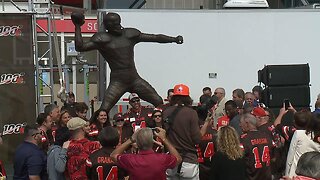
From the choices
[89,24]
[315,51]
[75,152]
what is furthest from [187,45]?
[89,24]

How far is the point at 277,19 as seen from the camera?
480 inches

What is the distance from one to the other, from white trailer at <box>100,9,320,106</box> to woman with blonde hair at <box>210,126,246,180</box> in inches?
236

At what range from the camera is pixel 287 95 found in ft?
31.5

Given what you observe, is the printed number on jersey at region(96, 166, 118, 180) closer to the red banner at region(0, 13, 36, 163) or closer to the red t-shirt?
the red t-shirt

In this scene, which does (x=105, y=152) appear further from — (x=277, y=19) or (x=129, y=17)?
(x=277, y=19)

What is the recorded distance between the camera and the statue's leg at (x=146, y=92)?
8.38 m

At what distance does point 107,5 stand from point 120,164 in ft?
25.9

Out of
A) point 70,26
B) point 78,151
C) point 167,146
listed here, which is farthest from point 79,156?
point 70,26

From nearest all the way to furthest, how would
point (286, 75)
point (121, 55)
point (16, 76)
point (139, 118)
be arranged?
point (139, 118)
point (121, 55)
point (286, 75)
point (16, 76)

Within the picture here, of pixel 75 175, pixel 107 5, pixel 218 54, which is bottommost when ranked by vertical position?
pixel 75 175

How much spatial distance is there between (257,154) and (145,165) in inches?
64.4

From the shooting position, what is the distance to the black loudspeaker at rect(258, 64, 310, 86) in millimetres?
9672

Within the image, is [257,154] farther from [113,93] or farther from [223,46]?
[223,46]

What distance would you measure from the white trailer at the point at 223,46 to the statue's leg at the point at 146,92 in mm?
3341
